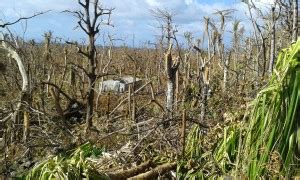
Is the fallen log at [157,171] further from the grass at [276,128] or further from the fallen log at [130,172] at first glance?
the grass at [276,128]

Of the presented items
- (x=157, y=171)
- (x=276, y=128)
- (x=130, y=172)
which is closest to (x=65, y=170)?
(x=130, y=172)

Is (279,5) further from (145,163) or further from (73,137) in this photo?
(145,163)

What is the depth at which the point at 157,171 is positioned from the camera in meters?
3.99

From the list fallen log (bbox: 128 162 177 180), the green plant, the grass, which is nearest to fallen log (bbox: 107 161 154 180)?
fallen log (bbox: 128 162 177 180)

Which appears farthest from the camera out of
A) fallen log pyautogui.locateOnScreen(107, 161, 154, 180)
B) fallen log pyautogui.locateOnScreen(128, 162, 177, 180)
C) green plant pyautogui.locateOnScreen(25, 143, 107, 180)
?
fallen log pyautogui.locateOnScreen(128, 162, 177, 180)

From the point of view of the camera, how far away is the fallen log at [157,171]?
12.7 feet

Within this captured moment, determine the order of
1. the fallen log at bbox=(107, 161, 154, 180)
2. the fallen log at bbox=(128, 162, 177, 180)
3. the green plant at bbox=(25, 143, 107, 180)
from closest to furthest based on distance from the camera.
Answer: the green plant at bbox=(25, 143, 107, 180) < the fallen log at bbox=(107, 161, 154, 180) < the fallen log at bbox=(128, 162, 177, 180)

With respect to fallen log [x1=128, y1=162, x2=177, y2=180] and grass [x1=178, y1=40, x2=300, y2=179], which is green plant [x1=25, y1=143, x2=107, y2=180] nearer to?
fallen log [x1=128, y1=162, x2=177, y2=180]

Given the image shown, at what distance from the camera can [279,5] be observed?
8.44 metres

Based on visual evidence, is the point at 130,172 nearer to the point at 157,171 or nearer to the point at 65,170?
the point at 157,171

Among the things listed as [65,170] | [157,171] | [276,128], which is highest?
[276,128]

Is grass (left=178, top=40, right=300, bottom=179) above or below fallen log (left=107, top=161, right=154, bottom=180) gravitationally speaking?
above

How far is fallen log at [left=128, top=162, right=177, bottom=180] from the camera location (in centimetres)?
388

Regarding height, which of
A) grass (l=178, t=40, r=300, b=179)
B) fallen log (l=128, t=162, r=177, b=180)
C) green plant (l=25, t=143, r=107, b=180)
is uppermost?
grass (l=178, t=40, r=300, b=179)
